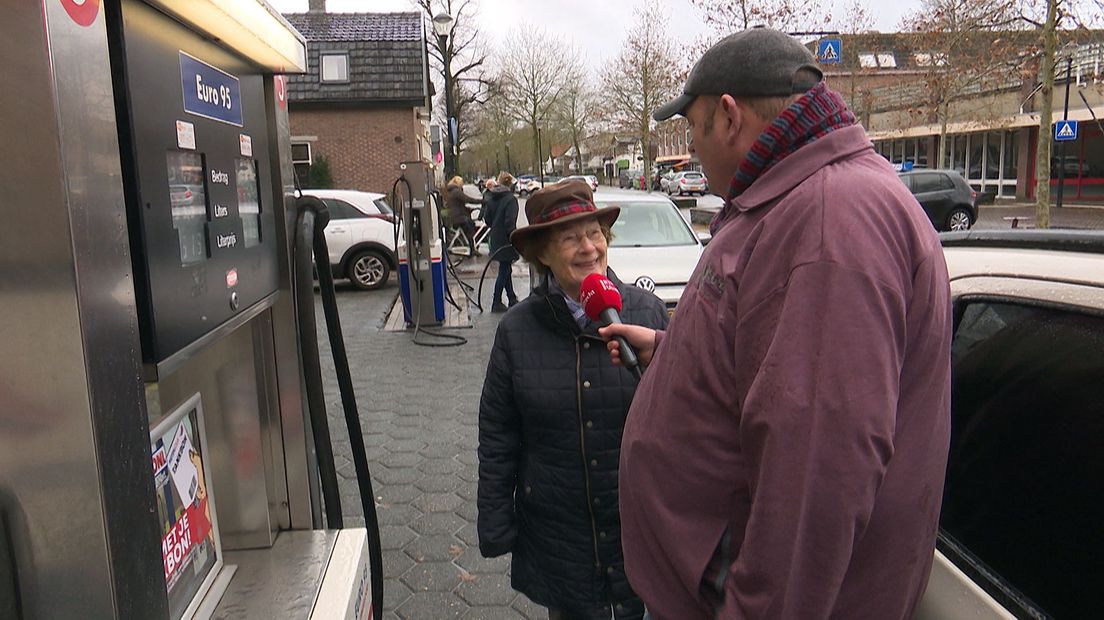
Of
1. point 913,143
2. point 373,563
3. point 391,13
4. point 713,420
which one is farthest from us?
point 913,143

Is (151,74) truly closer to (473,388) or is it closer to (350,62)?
(473,388)

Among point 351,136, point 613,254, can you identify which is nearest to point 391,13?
point 351,136

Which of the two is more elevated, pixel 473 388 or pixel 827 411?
pixel 827 411

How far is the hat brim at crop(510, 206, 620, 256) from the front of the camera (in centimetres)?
251

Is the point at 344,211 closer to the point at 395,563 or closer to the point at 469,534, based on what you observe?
the point at 469,534

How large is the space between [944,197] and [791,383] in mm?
21656

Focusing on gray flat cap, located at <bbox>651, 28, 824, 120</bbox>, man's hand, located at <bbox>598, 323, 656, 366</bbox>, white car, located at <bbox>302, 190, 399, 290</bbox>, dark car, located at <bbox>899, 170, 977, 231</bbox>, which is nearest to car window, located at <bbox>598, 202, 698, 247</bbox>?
white car, located at <bbox>302, 190, 399, 290</bbox>

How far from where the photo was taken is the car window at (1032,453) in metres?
1.48

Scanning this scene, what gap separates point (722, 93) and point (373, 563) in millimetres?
1751

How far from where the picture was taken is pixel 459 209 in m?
17.3

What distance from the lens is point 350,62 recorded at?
24094 millimetres

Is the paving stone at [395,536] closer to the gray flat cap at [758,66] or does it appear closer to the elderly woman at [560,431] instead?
the elderly woman at [560,431]

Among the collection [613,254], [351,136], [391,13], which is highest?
[391,13]

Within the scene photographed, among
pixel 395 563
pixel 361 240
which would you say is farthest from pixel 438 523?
pixel 361 240
